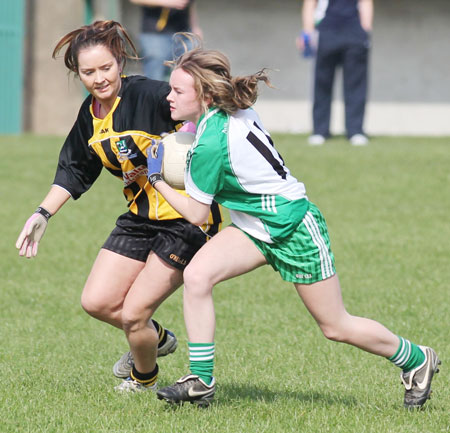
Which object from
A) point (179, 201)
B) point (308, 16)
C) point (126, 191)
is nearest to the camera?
point (179, 201)

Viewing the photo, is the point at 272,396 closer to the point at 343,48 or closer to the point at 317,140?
the point at 343,48

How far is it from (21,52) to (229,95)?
12889mm

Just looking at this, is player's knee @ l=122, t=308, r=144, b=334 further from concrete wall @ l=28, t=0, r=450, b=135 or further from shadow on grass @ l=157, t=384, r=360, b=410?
concrete wall @ l=28, t=0, r=450, b=135

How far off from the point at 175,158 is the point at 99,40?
2.77 ft

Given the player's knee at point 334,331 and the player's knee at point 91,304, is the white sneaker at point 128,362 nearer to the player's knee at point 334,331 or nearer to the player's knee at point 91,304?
the player's knee at point 91,304

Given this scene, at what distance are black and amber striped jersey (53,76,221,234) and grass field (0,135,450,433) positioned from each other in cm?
107

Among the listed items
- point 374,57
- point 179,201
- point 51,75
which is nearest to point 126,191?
point 179,201

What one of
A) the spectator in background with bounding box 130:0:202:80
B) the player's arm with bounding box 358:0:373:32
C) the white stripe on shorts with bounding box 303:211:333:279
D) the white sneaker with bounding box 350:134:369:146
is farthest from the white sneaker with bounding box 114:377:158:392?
the white sneaker with bounding box 350:134:369:146

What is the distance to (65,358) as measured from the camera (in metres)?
6.68

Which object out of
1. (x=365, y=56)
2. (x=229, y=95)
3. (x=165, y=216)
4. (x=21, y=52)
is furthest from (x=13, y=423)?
(x=21, y=52)

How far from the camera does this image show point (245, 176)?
482 cm

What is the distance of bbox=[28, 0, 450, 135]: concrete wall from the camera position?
765 inches

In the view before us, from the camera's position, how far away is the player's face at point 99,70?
534 cm

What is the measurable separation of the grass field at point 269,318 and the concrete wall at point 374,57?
205 inches
